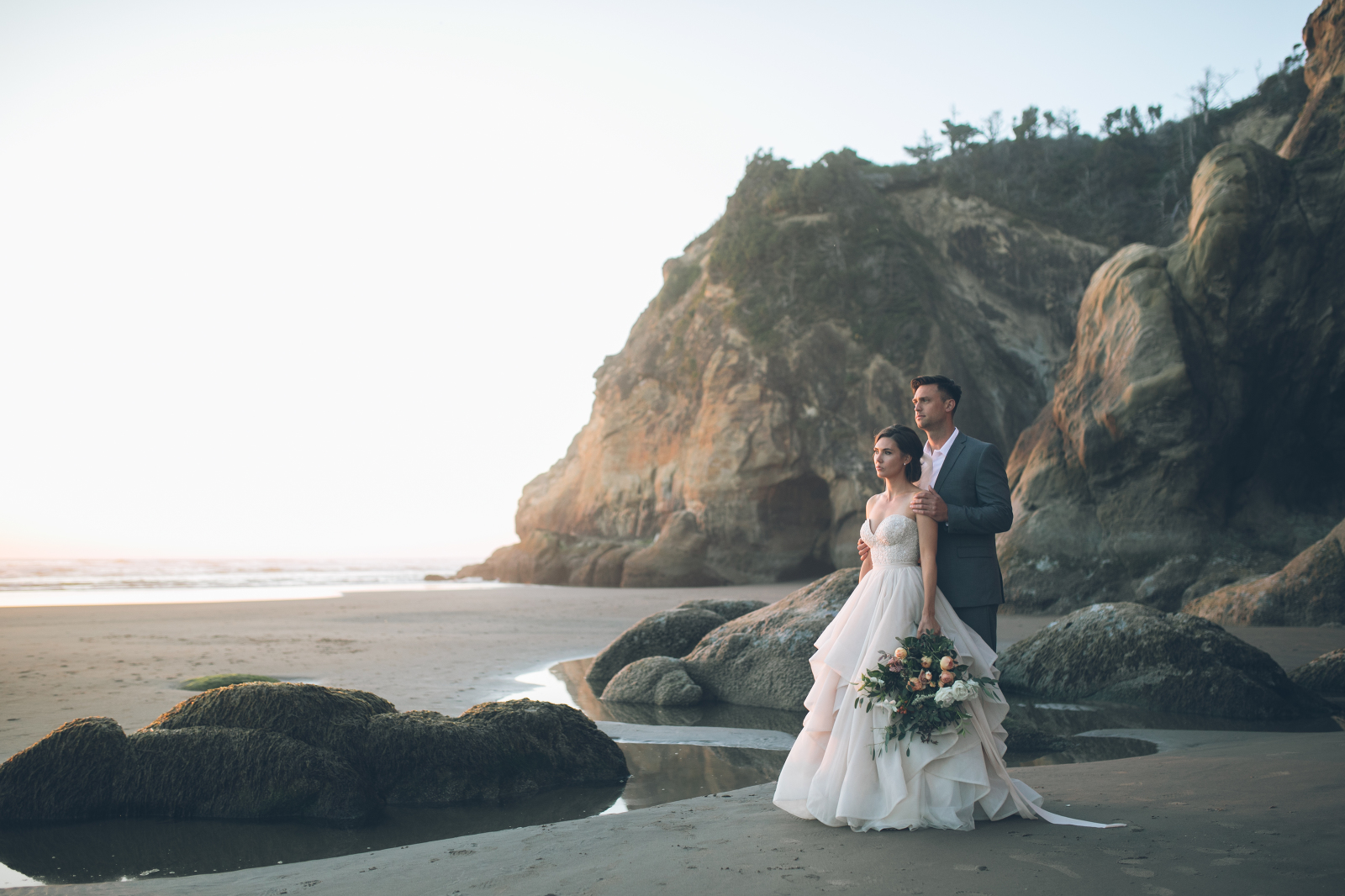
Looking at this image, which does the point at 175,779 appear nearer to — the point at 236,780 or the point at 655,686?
the point at 236,780

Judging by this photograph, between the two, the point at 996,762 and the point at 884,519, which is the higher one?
the point at 884,519

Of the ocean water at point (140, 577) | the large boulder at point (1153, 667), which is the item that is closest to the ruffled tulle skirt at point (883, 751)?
the large boulder at point (1153, 667)

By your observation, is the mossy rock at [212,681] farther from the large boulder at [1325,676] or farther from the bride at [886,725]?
the large boulder at [1325,676]

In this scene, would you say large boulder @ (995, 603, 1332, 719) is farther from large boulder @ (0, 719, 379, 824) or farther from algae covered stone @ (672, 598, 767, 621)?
large boulder @ (0, 719, 379, 824)

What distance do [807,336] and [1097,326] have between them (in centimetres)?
1475

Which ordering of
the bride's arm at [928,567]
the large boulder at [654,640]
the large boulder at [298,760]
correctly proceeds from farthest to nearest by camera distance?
1. the large boulder at [654,640]
2. the large boulder at [298,760]
3. the bride's arm at [928,567]

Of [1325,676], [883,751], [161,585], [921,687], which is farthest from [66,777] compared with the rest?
[161,585]

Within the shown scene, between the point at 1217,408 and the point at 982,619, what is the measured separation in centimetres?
1435

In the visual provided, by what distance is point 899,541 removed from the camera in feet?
12.4

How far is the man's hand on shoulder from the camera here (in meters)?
3.65

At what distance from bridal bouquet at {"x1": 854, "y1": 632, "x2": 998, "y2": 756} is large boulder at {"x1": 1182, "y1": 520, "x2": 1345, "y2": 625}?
395 inches

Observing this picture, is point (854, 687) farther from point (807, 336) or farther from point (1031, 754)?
point (807, 336)

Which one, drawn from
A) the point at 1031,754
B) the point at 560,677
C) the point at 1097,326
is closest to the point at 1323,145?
the point at 1097,326

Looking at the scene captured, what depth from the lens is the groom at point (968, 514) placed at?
12.0ft
